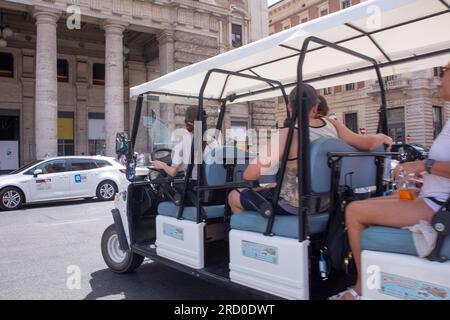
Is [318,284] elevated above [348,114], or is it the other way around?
[348,114]

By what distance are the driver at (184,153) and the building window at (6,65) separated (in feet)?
83.7

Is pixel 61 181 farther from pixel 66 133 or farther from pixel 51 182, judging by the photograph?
pixel 66 133

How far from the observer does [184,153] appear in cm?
410

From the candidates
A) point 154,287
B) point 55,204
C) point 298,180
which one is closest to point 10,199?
point 55,204

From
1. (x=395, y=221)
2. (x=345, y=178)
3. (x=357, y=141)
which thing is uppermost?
(x=357, y=141)

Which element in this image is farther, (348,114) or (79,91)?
(348,114)

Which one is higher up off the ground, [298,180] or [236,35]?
[236,35]

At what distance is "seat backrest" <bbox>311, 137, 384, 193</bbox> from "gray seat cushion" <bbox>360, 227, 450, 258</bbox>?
554 millimetres

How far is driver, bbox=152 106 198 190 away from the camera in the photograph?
404 centimetres

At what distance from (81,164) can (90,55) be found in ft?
57.6

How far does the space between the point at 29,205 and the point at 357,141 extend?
482 inches

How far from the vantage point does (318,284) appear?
3.01m
